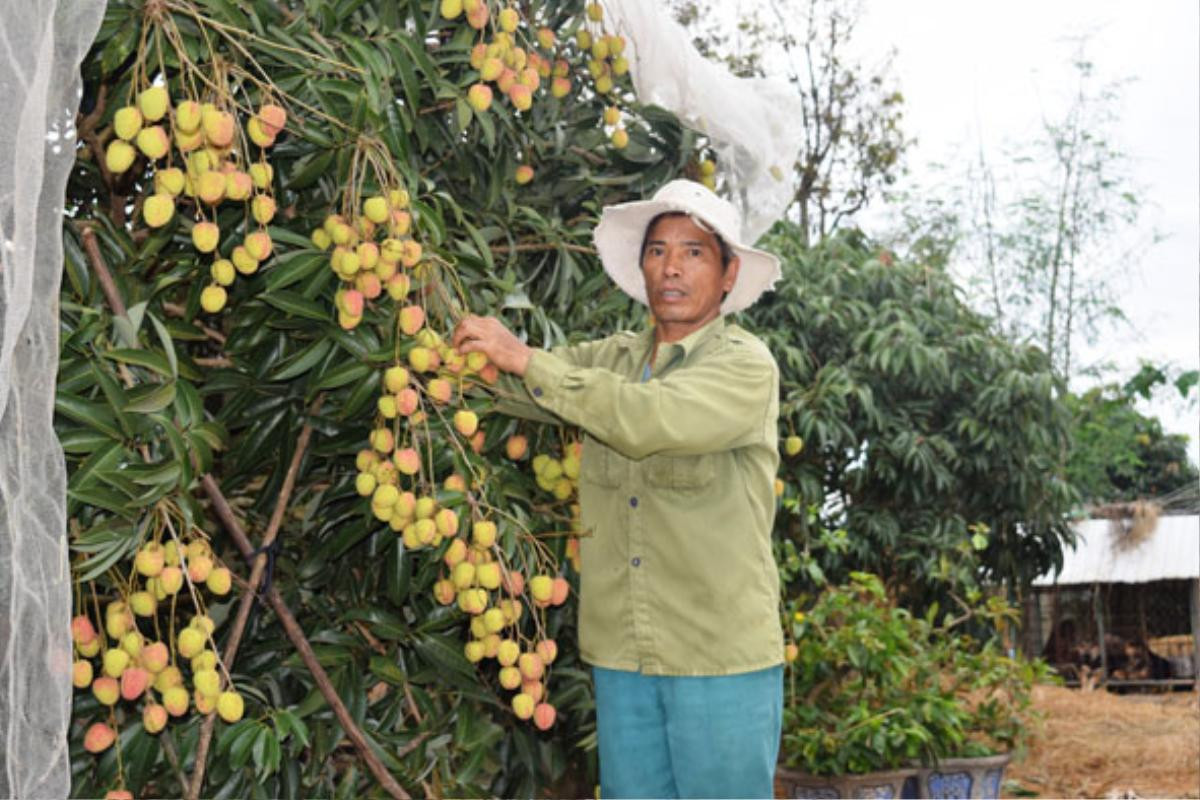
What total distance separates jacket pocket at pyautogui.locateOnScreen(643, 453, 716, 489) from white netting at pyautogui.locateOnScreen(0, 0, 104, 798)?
0.89m

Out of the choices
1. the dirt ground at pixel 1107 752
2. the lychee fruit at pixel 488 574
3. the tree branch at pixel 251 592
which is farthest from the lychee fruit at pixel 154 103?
the dirt ground at pixel 1107 752

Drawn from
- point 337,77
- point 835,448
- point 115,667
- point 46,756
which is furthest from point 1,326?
point 835,448

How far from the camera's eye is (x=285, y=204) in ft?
5.61

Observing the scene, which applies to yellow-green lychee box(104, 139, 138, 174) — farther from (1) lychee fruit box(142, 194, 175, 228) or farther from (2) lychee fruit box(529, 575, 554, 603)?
(2) lychee fruit box(529, 575, 554, 603)

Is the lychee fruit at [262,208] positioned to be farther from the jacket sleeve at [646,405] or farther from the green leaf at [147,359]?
the jacket sleeve at [646,405]

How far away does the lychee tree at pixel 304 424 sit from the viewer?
1.39m

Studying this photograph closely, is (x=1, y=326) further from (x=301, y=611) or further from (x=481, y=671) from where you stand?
(x=481, y=671)

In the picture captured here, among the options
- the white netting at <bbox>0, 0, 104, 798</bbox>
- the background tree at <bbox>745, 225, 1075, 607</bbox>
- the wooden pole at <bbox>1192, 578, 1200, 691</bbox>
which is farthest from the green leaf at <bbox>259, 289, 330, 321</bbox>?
the wooden pole at <bbox>1192, 578, 1200, 691</bbox>

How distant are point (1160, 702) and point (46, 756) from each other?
24.4ft

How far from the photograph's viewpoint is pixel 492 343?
161 centimetres

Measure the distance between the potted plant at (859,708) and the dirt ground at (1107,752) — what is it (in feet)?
1.89

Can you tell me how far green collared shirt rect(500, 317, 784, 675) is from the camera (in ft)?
5.43

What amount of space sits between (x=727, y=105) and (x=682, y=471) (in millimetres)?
682

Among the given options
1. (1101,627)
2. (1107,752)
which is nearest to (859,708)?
(1107,752)
